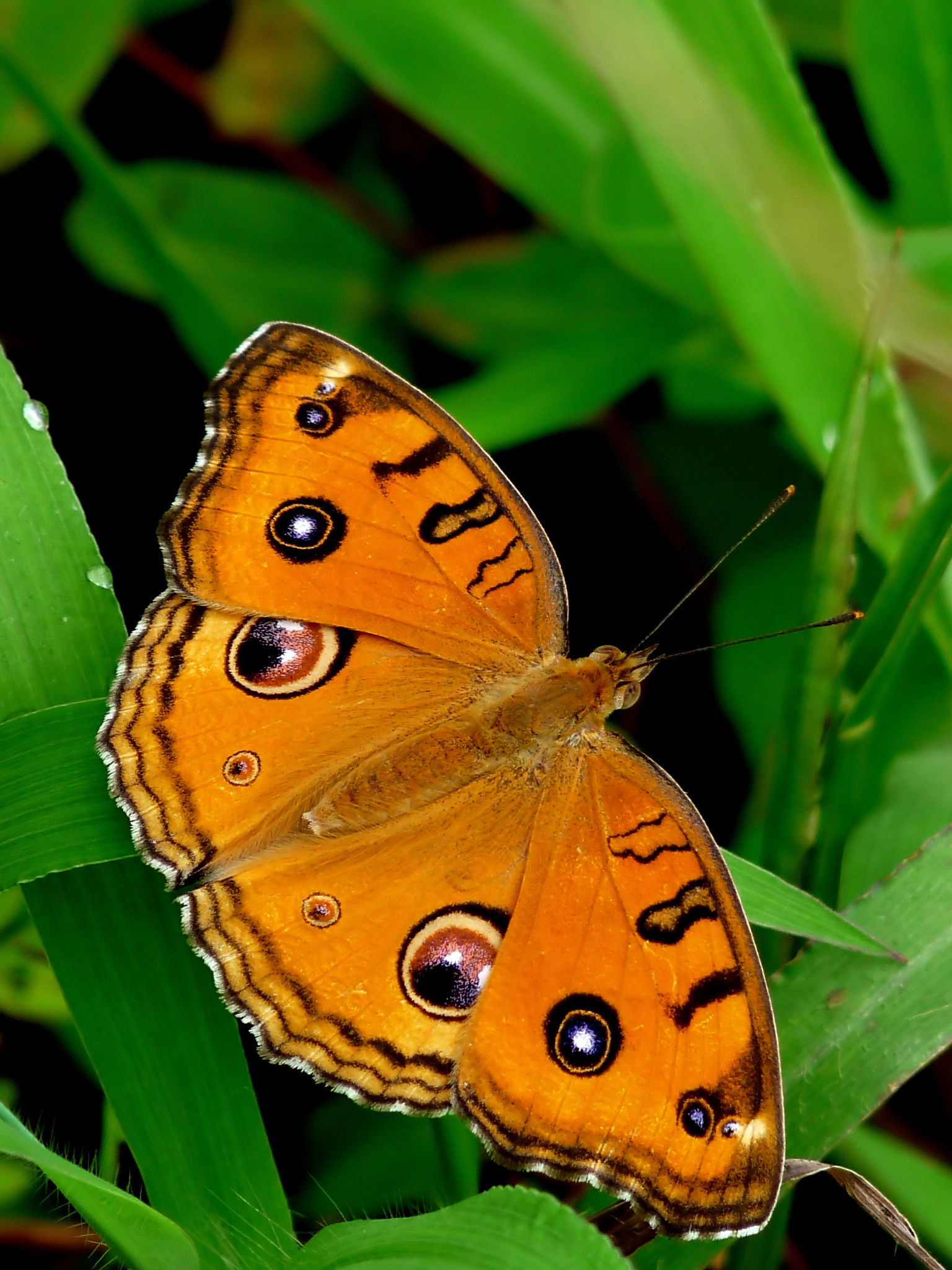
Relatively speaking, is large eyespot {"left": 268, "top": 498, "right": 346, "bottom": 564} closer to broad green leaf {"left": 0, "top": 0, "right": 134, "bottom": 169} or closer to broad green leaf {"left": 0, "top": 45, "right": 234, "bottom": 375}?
broad green leaf {"left": 0, "top": 45, "right": 234, "bottom": 375}

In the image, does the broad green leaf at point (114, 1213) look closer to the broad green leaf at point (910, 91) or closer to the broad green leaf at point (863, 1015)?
the broad green leaf at point (863, 1015)

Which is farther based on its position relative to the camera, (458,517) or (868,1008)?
(458,517)

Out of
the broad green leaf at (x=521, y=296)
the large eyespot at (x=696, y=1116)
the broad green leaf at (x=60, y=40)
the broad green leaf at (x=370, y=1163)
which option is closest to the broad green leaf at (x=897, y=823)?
the large eyespot at (x=696, y=1116)

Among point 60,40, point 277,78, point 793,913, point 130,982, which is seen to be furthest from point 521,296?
point 130,982

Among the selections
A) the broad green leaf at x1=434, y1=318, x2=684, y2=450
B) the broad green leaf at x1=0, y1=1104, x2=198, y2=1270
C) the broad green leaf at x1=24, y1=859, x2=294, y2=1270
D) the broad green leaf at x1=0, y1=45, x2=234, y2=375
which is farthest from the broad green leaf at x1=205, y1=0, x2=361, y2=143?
the broad green leaf at x1=0, y1=1104, x2=198, y2=1270

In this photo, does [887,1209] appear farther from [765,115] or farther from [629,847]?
[765,115]

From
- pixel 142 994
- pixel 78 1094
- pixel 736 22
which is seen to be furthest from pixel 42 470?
pixel 736 22

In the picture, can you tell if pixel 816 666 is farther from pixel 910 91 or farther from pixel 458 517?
pixel 910 91
